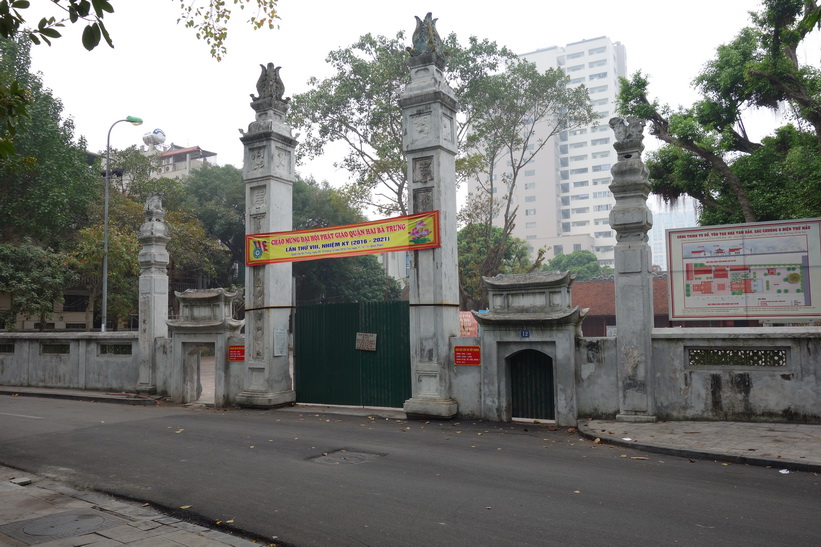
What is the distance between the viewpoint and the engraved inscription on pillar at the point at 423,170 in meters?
12.0

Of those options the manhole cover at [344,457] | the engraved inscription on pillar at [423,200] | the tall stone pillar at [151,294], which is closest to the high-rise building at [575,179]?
the tall stone pillar at [151,294]

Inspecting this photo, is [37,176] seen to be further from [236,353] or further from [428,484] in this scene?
[428,484]

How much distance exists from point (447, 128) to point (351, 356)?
5.27 metres

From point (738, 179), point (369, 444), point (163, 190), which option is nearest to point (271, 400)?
point (369, 444)

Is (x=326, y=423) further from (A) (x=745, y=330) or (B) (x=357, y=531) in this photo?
(A) (x=745, y=330)

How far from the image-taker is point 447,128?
40.2 feet

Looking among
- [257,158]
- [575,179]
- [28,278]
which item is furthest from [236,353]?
[575,179]

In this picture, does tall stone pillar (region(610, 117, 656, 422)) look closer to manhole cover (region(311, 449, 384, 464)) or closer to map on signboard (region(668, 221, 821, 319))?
map on signboard (region(668, 221, 821, 319))

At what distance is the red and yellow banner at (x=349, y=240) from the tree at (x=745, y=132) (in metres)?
11.4

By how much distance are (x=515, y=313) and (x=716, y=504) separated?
18.0 ft

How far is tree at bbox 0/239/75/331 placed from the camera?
24562 millimetres

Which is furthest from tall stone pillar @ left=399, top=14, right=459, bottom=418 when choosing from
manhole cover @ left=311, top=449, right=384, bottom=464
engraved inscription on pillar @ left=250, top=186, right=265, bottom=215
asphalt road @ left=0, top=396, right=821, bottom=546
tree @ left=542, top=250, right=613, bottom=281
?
tree @ left=542, top=250, right=613, bottom=281

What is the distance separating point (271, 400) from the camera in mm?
13156

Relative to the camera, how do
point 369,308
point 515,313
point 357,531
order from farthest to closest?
point 369,308 < point 515,313 < point 357,531
